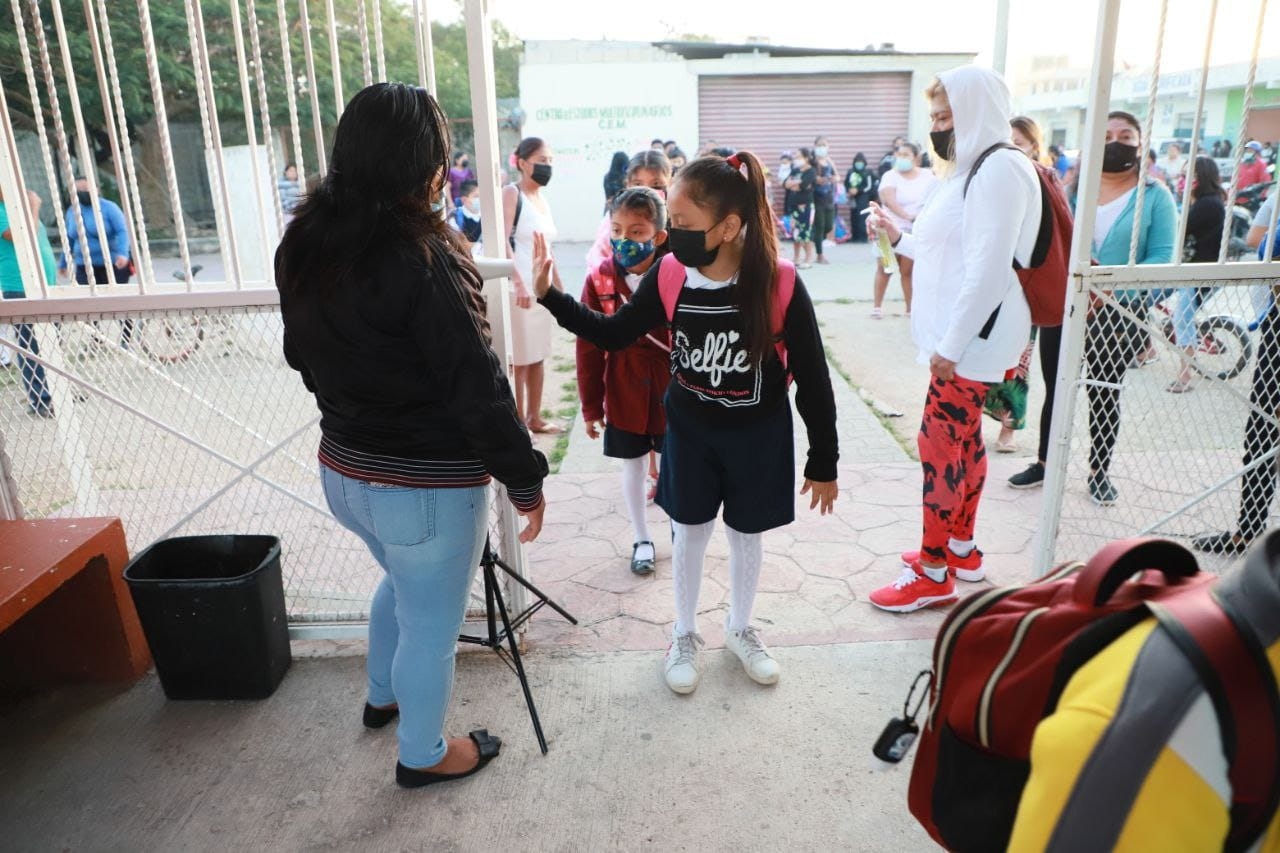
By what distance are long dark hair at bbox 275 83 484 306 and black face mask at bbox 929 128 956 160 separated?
1.95 metres

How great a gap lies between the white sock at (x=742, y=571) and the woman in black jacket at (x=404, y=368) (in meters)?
0.83

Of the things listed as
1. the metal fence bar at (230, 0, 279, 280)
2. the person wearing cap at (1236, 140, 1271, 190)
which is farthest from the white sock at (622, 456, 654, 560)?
A: the person wearing cap at (1236, 140, 1271, 190)

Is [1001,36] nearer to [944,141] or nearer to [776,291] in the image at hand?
[944,141]

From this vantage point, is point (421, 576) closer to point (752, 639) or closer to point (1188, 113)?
point (752, 639)

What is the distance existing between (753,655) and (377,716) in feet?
3.95

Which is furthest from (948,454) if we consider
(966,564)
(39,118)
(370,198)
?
(39,118)

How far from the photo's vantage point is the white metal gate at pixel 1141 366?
286 cm

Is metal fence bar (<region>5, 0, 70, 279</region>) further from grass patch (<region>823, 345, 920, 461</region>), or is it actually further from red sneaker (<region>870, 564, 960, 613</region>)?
grass patch (<region>823, 345, 920, 461</region>)

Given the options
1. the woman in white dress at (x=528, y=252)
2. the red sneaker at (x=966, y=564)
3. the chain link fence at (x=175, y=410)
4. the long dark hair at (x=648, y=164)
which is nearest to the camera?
the chain link fence at (x=175, y=410)

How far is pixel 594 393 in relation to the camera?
364cm

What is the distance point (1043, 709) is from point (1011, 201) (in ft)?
7.61

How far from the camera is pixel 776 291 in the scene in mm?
2562

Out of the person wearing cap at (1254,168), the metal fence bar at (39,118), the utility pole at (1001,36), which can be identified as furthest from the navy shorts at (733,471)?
the person wearing cap at (1254,168)

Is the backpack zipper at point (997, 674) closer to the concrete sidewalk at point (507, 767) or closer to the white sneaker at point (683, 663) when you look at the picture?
the concrete sidewalk at point (507, 767)
